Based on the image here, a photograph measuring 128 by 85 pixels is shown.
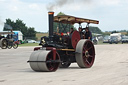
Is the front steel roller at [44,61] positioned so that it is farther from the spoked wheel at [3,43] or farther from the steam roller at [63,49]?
the spoked wheel at [3,43]

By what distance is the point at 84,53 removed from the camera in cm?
1261

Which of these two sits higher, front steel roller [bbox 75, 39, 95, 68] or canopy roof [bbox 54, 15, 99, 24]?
canopy roof [bbox 54, 15, 99, 24]

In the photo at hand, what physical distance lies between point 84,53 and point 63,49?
1.05m

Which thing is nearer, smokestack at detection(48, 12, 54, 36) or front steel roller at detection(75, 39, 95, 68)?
smokestack at detection(48, 12, 54, 36)

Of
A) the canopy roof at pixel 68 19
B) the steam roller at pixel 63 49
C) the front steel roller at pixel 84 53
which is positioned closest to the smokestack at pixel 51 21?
the steam roller at pixel 63 49

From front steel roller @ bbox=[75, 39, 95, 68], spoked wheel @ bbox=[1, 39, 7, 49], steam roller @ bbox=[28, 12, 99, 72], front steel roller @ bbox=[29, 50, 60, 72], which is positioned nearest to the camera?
front steel roller @ bbox=[29, 50, 60, 72]

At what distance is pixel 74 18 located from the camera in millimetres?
12469

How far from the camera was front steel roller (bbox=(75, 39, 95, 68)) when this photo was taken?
40.0ft

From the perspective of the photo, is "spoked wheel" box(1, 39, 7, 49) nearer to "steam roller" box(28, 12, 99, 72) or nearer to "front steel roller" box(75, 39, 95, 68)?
"steam roller" box(28, 12, 99, 72)

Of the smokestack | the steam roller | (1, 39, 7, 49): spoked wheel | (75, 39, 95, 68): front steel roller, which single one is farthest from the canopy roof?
(1, 39, 7, 49): spoked wheel

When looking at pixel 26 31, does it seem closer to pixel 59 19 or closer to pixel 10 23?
pixel 10 23

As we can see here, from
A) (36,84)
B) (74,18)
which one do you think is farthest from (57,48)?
(36,84)

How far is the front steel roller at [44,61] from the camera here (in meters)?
10.6

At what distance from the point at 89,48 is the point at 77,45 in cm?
79
